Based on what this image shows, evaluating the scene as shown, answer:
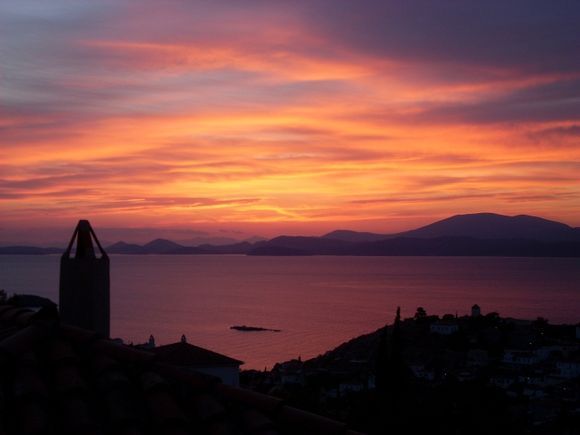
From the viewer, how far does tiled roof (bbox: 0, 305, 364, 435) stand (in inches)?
133

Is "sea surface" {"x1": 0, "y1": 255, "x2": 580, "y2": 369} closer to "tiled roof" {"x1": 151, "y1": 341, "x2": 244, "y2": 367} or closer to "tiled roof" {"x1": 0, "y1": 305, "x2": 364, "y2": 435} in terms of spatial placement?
"tiled roof" {"x1": 151, "y1": 341, "x2": 244, "y2": 367}

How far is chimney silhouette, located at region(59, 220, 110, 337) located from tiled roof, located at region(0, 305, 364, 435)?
167 cm

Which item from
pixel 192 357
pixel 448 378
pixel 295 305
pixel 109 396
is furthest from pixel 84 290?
pixel 295 305

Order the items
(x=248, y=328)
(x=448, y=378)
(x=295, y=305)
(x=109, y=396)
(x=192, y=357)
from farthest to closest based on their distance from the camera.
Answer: (x=295, y=305) < (x=248, y=328) < (x=448, y=378) < (x=192, y=357) < (x=109, y=396)

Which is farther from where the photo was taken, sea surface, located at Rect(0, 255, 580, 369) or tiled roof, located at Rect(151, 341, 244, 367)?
sea surface, located at Rect(0, 255, 580, 369)

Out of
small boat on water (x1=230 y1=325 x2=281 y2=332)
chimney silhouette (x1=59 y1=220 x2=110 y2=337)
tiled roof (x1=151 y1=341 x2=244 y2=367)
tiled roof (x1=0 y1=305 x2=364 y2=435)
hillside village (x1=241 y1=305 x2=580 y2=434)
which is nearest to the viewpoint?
tiled roof (x1=0 y1=305 x2=364 y2=435)

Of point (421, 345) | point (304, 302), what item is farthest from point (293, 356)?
point (304, 302)

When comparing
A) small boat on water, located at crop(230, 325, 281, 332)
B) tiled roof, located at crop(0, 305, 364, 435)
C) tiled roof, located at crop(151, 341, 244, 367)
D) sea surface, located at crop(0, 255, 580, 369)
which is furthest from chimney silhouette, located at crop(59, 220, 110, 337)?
small boat on water, located at crop(230, 325, 281, 332)

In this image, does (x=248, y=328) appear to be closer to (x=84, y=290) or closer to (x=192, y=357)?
(x=192, y=357)

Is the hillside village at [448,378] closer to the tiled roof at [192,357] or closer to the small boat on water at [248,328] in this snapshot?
the tiled roof at [192,357]

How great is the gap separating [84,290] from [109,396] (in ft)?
7.86

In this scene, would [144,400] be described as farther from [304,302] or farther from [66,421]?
[304,302]

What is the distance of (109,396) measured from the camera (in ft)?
11.9

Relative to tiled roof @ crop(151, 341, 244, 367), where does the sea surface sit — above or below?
below
